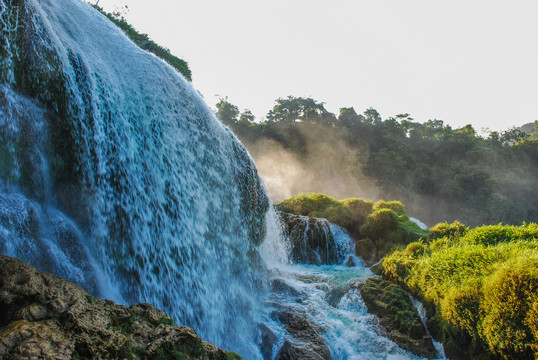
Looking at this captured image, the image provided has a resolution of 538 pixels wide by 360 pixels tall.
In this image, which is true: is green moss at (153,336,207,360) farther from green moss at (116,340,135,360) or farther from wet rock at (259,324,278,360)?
wet rock at (259,324,278,360)

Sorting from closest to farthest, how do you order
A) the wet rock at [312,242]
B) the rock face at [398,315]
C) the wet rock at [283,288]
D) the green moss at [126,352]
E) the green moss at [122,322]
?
the green moss at [126,352] < the green moss at [122,322] < the rock face at [398,315] < the wet rock at [283,288] < the wet rock at [312,242]

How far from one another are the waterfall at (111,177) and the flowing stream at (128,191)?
16mm

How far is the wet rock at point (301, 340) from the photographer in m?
4.24

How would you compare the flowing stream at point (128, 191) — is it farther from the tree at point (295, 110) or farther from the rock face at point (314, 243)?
the tree at point (295, 110)

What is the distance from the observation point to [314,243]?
1202 centimetres

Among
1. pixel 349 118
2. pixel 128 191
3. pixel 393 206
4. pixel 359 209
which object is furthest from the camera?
pixel 349 118

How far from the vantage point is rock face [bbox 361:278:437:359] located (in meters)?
4.86

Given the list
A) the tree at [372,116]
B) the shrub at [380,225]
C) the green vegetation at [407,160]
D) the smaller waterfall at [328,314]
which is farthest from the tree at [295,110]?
the smaller waterfall at [328,314]

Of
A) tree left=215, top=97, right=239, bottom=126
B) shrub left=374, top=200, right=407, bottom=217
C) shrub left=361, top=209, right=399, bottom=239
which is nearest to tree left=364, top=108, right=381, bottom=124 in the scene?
tree left=215, top=97, right=239, bottom=126

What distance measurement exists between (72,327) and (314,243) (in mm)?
10863

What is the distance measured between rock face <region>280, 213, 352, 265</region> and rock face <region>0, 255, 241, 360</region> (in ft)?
31.3

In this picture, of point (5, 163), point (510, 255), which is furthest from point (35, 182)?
point (510, 255)

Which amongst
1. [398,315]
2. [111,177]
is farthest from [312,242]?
[111,177]

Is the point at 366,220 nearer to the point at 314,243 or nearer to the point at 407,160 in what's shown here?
the point at 314,243
